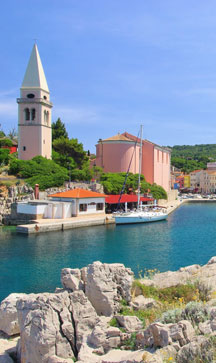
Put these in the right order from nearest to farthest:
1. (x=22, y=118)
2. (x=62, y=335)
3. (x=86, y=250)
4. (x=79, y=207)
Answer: (x=62, y=335) → (x=86, y=250) → (x=79, y=207) → (x=22, y=118)

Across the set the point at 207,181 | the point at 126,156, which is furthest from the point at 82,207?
the point at 207,181

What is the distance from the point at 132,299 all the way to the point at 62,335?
87.1 inches

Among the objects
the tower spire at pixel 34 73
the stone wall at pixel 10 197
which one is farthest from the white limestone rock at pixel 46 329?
the tower spire at pixel 34 73

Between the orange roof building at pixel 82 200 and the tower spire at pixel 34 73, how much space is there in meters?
14.1

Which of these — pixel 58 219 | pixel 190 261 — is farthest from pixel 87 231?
pixel 190 261

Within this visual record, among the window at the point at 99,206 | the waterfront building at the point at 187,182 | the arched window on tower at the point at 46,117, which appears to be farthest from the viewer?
the waterfront building at the point at 187,182

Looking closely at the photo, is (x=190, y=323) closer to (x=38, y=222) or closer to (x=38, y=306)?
(x=38, y=306)

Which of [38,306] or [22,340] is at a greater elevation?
[38,306]

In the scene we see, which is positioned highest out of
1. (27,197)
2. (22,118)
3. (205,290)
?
(22,118)

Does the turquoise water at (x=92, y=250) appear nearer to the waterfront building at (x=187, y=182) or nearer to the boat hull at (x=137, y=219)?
the boat hull at (x=137, y=219)

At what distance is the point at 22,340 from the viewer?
6.59m

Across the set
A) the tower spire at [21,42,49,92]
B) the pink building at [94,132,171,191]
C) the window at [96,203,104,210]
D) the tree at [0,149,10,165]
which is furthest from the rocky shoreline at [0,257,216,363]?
the pink building at [94,132,171,191]

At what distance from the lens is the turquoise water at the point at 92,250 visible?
1617cm

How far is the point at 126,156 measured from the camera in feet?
188
